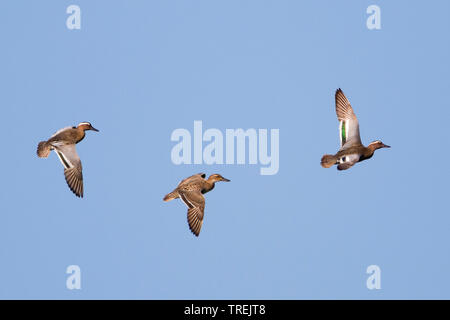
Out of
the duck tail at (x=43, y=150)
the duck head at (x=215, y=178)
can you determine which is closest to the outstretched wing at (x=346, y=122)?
the duck head at (x=215, y=178)

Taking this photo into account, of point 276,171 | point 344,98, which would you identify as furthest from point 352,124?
point 276,171

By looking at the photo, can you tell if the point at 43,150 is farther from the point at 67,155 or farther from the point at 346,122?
the point at 346,122

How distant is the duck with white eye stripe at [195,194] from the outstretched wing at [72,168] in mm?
1242

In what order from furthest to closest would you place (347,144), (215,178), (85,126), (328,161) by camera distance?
(215,178), (85,126), (347,144), (328,161)

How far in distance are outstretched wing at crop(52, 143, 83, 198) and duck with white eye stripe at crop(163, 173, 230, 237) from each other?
4.07 feet

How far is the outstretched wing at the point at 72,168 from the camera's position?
15852mm

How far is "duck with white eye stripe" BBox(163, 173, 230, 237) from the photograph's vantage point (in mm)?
15445

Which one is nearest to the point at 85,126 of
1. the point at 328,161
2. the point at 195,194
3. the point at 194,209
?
the point at 195,194

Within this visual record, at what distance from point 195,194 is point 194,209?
44 centimetres

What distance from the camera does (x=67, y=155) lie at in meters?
16.0

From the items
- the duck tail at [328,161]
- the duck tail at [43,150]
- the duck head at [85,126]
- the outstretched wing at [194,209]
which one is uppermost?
the duck head at [85,126]

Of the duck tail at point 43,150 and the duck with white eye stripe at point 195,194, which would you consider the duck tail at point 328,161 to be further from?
the duck tail at point 43,150

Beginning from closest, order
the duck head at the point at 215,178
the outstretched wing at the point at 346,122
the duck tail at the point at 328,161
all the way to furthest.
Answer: the duck tail at the point at 328,161 < the outstretched wing at the point at 346,122 < the duck head at the point at 215,178
